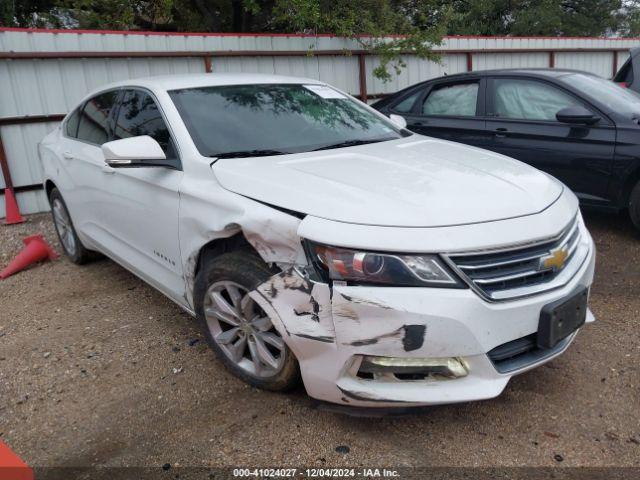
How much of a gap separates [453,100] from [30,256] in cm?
437

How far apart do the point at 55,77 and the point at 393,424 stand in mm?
5977

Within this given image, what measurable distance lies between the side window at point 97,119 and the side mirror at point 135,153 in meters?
1.07

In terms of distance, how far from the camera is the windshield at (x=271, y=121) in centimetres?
327

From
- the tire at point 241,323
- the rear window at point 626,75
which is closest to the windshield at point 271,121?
the tire at point 241,323

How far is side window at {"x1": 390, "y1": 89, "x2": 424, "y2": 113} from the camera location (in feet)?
20.8

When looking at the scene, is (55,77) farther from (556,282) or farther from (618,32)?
(618,32)

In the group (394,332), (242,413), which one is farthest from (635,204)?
(242,413)

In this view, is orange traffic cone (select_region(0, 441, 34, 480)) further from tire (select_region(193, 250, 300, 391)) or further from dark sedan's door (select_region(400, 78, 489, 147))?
dark sedan's door (select_region(400, 78, 489, 147))

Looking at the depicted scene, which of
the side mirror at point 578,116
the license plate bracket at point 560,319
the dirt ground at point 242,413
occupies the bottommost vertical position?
the dirt ground at point 242,413

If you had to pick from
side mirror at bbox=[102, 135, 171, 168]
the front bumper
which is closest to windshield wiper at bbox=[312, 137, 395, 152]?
side mirror at bbox=[102, 135, 171, 168]

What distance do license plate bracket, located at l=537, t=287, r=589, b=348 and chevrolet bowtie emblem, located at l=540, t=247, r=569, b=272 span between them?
0.45ft

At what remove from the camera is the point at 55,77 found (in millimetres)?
6738

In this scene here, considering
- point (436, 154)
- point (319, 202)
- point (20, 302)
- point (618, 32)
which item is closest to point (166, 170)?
point (319, 202)

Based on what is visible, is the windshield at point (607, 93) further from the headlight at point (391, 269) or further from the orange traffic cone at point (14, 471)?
the orange traffic cone at point (14, 471)
